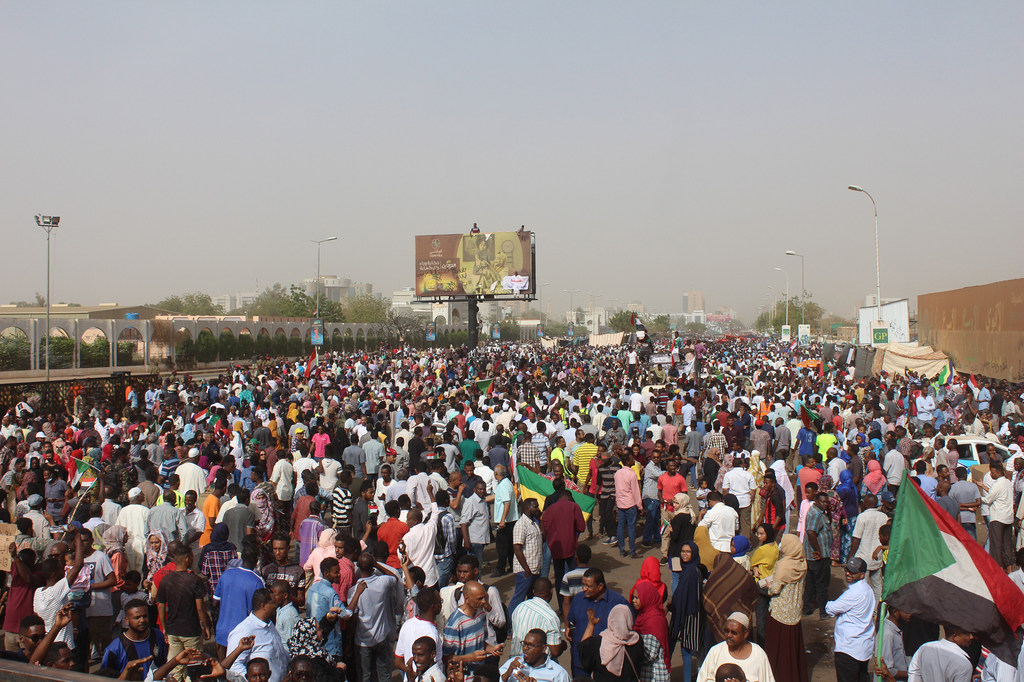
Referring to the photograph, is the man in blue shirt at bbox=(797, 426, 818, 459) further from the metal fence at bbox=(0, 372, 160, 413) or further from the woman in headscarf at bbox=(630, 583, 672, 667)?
the metal fence at bbox=(0, 372, 160, 413)

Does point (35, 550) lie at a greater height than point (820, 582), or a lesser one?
greater

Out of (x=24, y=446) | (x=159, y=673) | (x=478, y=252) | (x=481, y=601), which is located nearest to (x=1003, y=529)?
(x=481, y=601)

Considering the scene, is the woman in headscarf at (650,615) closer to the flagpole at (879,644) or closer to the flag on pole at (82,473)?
the flagpole at (879,644)

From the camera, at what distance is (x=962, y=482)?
9602 millimetres

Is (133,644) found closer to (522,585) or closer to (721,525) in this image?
(522,585)

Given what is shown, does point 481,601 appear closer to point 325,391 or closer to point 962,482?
point 962,482

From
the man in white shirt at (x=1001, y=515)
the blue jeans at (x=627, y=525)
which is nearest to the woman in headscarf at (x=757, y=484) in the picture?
the blue jeans at (x=627, y=525)

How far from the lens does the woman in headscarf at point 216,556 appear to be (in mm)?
6672

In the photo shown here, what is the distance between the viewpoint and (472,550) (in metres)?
8.99

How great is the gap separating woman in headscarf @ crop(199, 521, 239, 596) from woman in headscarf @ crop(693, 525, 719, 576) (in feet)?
13.5

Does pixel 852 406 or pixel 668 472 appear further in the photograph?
pixel 852 406

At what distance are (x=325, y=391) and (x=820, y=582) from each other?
1556 cm

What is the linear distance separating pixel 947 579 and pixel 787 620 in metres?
1.67

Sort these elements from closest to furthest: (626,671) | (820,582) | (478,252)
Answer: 1. (626,671)
2. (820,582)
3. (478,252)
